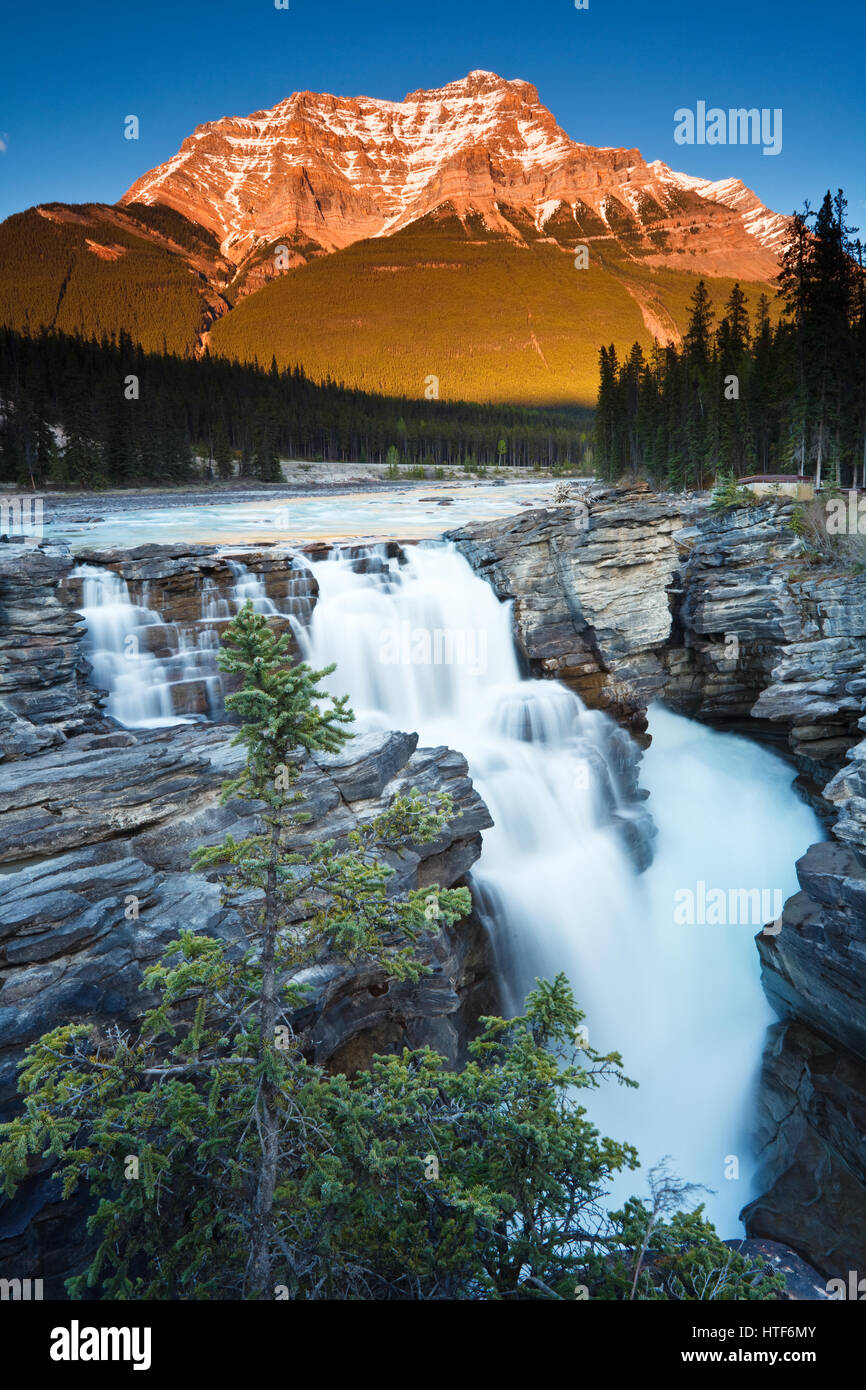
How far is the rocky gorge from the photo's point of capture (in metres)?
8.10

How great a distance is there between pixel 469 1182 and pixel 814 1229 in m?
8.47

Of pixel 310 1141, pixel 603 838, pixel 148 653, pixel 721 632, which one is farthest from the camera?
pixel 721 632

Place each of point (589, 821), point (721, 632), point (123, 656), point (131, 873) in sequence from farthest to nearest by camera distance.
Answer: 1. point (721, 632)
2. point (589, 821)
3. point (123, 656)
4. point (131, 873)

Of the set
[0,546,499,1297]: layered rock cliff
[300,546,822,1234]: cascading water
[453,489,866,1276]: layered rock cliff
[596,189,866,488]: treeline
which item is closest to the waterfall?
[0,546,499,1297]: layered rock cliff

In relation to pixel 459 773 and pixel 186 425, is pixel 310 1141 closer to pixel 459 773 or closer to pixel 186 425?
pixel 459 773

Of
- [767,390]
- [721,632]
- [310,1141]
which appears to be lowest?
[310,1141]

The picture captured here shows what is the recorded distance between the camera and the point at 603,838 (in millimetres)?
16969

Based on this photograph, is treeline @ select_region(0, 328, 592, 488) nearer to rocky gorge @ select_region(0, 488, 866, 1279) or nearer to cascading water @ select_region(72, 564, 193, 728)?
cascading water @ select_region(72, 564, 193, 728)

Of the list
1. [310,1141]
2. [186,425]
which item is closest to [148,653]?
[310,1141]

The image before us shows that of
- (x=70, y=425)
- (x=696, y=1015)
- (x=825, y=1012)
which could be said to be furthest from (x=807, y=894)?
(x=70, y=425)

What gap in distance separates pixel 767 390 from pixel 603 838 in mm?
48537

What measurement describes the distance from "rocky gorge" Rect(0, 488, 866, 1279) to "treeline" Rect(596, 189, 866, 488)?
1485 cm
